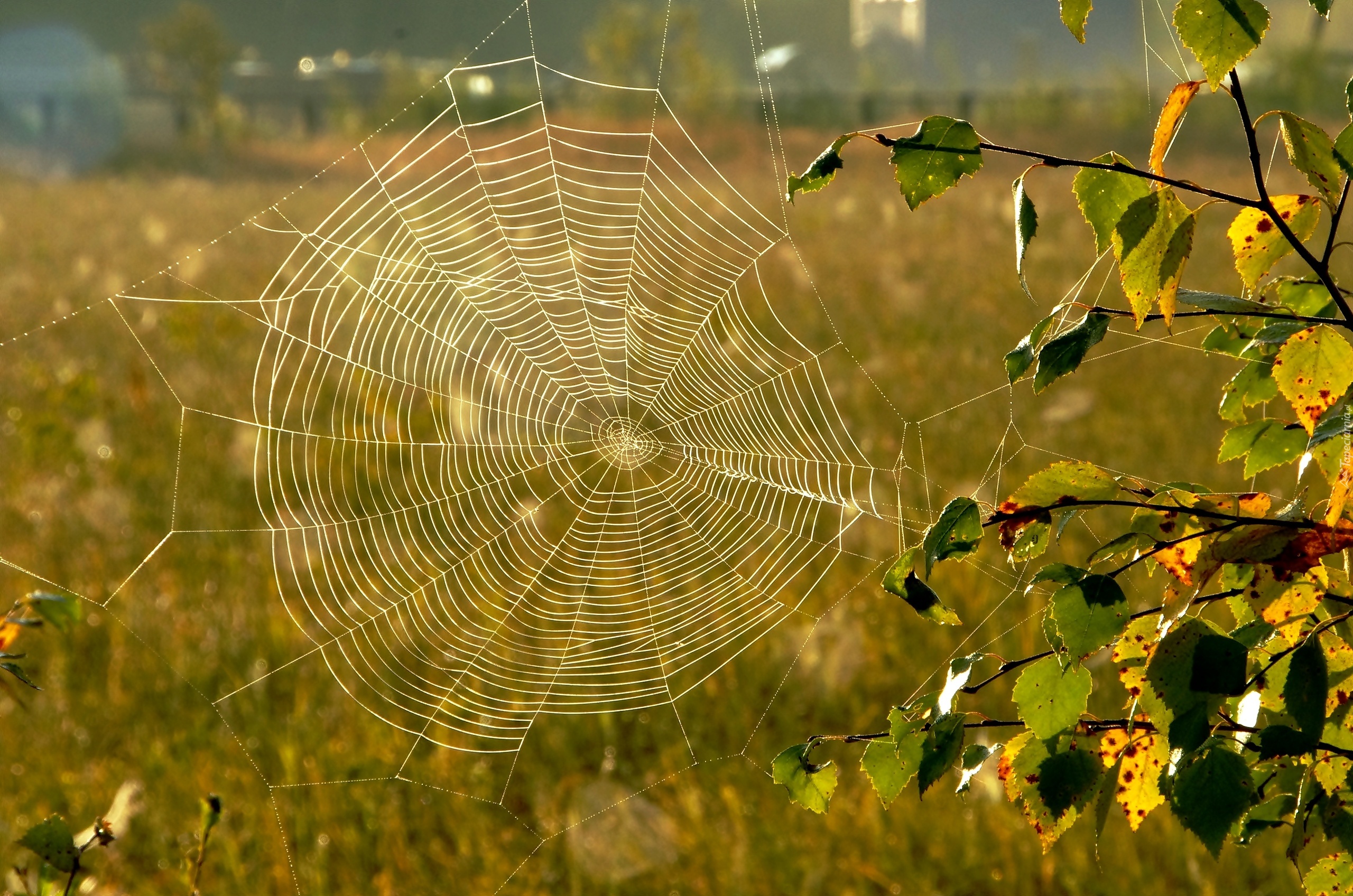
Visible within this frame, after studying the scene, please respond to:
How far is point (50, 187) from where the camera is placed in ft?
109

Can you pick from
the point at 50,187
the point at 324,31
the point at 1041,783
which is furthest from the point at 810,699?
the point at 324,31

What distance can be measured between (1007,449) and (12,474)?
5695 mm

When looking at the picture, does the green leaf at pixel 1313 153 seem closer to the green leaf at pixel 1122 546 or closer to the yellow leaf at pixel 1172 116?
the yellow leaf at pixel 1172 116

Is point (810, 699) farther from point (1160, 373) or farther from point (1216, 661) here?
point (1160, 373)

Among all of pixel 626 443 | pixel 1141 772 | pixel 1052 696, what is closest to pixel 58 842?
pixel 1052 696

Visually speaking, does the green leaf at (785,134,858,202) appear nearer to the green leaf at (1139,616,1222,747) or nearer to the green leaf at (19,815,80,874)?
the green leaf at (1139,616,1222,747)

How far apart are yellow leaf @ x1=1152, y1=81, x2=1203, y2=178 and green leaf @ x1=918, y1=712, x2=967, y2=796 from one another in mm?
557

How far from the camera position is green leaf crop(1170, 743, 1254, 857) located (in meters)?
0.98

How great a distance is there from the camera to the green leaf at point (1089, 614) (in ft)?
3.48

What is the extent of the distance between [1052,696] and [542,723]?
3.31 metres

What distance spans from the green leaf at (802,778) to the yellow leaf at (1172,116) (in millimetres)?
727

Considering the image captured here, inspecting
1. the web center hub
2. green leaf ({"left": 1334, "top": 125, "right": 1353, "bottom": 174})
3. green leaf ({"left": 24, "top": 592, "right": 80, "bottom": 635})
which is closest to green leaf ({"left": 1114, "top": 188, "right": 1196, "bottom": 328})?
green leaf ({"left": 1334, "top": 125, "right": 1353, "bottom": 174})

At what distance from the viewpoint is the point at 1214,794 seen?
3.28ft

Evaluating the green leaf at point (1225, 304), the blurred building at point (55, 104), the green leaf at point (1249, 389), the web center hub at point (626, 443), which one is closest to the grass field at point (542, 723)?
the green leaf at point (1249, 389)
